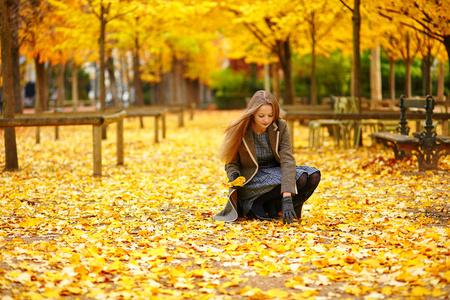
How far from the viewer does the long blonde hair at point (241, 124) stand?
5.71 metres

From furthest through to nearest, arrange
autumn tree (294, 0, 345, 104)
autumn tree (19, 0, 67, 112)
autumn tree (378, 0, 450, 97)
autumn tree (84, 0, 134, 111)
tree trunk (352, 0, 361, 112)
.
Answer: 1. autumn tree (294, 0, 345, 104)
2. autumn tree (19, 0, 67, 112)
3. autumn tree (84, 0, 134, 111)
4. tree trunk (352, 0, 361, 112)
5. autumn tree (378, 0, 450, 97)

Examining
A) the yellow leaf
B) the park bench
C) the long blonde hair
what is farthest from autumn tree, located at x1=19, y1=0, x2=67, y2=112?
the yellow leaf

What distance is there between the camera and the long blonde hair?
18.7 ft

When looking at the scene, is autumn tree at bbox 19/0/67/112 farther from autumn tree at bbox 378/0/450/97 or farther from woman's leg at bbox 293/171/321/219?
woman's leg at bbox 293/171/321/219

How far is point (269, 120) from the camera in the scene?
575cm

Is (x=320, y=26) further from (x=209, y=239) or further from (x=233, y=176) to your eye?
(x=209, y=239)

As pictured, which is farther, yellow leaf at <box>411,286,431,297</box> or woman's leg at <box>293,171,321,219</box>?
woman's leg at <box>293,171,321,219</box>

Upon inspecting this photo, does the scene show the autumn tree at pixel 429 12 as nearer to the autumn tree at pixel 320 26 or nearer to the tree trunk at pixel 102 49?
the autumn tree at pixel 320 26

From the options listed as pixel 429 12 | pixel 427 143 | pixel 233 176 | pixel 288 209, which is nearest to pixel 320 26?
pixel 429 12

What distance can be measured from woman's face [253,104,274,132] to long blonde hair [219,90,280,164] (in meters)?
0.04

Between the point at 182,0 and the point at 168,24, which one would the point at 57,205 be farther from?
the point at 168,24

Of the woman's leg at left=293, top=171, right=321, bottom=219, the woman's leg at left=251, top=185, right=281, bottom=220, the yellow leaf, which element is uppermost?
the woman's leg at left=293, top=171, right=321, bottom=219

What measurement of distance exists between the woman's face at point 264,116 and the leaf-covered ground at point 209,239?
1.01 metres

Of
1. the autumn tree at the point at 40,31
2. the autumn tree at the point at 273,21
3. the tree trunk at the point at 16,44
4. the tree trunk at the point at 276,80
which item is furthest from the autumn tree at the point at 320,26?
the tree trunk at the point at 16,44
